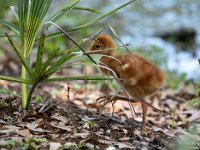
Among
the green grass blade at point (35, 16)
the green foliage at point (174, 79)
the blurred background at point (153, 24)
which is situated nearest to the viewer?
the green grass blade at point (35, 16)

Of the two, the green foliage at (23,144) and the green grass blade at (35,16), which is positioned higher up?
the green grass blade at (35,16)

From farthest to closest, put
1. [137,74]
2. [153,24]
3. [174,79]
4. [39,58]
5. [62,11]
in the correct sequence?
[153,24] < [174,79] < [137,74] < [62,11] < [39,58]

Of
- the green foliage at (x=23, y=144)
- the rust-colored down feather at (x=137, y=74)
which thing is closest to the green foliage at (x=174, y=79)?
the rust-colored down feather at (x=137, y=74)

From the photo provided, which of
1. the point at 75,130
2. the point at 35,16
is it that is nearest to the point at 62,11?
the point at 35,16

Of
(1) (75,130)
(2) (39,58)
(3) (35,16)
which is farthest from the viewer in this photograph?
(3) (35,16)

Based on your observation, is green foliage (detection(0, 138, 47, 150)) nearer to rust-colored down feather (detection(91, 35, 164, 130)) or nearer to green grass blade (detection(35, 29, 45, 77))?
green grass blade (detection(35, 29, 45, 77))

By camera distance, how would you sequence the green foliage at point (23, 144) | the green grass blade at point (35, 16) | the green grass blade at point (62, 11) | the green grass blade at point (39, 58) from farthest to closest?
the green grass blade at point (62, 11), the green grass blade at point (35, 16), the green grass blade at point (39, 58), the green foliage at point (23, 144)

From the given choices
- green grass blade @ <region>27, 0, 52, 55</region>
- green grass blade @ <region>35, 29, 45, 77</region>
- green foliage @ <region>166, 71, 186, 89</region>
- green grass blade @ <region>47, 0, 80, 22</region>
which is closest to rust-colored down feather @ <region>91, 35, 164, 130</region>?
green grass blade @ <region>47, 0, 80, 22</region>

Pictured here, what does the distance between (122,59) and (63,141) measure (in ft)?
3.98

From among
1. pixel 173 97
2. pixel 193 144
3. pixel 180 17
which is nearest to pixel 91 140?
pixel 193 144

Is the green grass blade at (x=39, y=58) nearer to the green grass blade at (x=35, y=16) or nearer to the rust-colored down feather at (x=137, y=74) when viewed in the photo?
the green grass blade at (x=35, y=16)


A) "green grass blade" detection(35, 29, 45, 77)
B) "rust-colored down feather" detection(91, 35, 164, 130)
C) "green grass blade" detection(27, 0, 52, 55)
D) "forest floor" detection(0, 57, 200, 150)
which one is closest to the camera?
"forest floor" detection(0, 57, 200, 150)

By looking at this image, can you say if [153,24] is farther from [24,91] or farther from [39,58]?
[39,58]

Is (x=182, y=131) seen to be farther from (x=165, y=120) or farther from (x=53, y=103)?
(x=53, y=103)
